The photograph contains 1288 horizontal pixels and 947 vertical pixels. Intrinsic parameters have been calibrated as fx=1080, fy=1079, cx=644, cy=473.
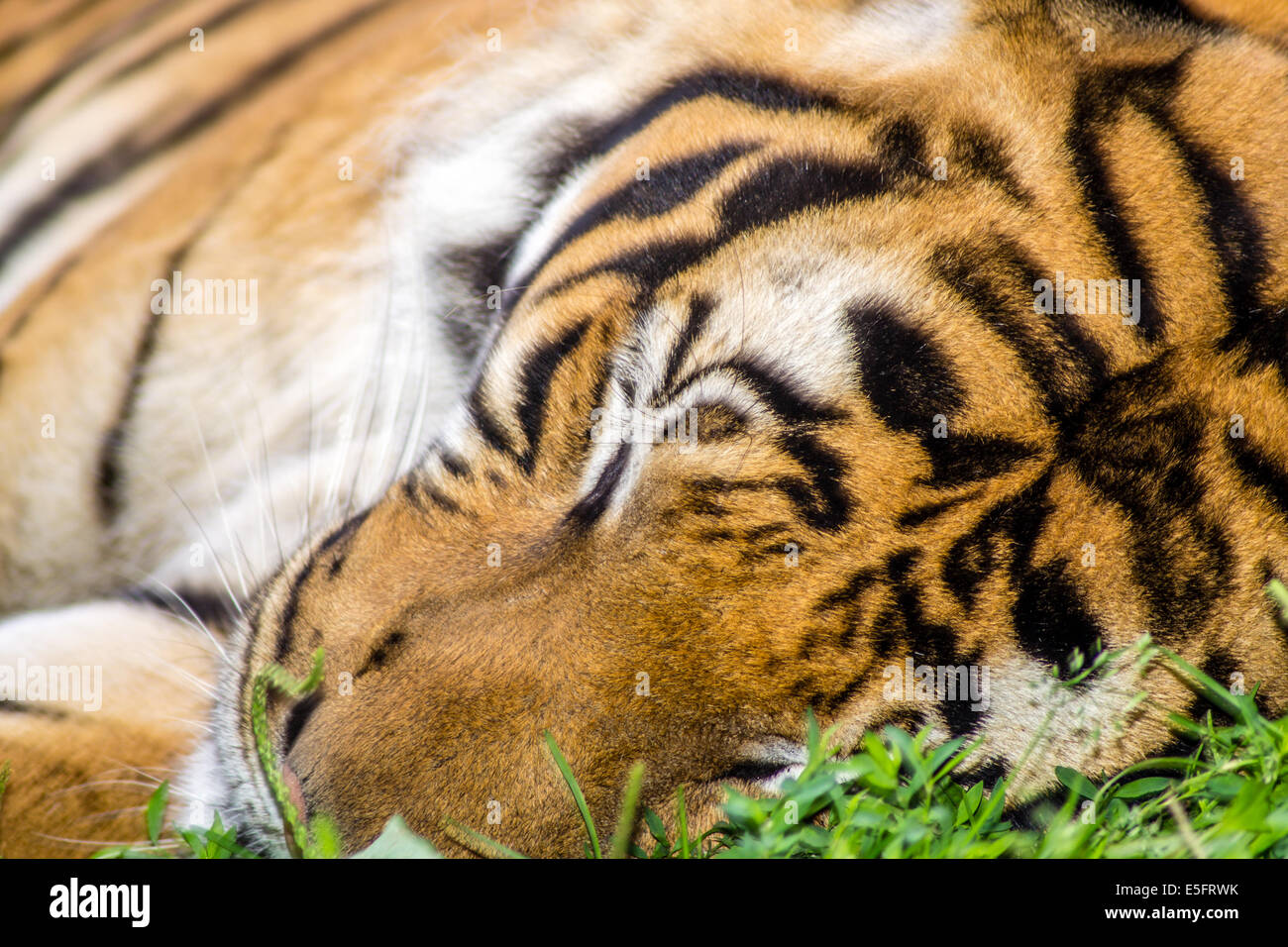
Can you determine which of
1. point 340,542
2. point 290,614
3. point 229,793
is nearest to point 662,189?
point 340,542

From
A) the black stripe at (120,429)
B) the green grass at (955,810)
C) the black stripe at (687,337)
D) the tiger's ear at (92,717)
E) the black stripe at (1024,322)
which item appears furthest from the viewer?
the black stripe at (120,429)

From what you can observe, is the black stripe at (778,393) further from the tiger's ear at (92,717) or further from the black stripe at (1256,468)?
the tiger's ear at (92,717)

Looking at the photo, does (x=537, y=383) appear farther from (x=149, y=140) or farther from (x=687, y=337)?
(x=149, y=140)

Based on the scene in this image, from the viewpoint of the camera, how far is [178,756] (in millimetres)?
1745

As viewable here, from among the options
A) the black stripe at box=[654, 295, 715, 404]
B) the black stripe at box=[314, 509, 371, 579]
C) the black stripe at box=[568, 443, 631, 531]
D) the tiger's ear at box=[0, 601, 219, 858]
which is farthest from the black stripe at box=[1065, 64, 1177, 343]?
the tiger's ear at box=[0, 601, 219, 858]

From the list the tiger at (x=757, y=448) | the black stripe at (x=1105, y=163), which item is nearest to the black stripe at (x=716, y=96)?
the tiger at (x=757, y=448)

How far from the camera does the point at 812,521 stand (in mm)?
1337

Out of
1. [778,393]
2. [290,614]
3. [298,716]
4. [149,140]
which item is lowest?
[298,716]

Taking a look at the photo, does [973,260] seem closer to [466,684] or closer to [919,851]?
[919,851]

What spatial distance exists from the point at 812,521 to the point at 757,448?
0.38ft

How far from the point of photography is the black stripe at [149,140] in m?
2.06

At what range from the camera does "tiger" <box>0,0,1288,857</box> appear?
4.29ft

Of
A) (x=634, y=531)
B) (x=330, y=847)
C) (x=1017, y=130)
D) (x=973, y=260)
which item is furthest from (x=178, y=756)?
(x=1017, y=130)

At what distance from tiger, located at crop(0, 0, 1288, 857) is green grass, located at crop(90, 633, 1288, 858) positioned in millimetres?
27
